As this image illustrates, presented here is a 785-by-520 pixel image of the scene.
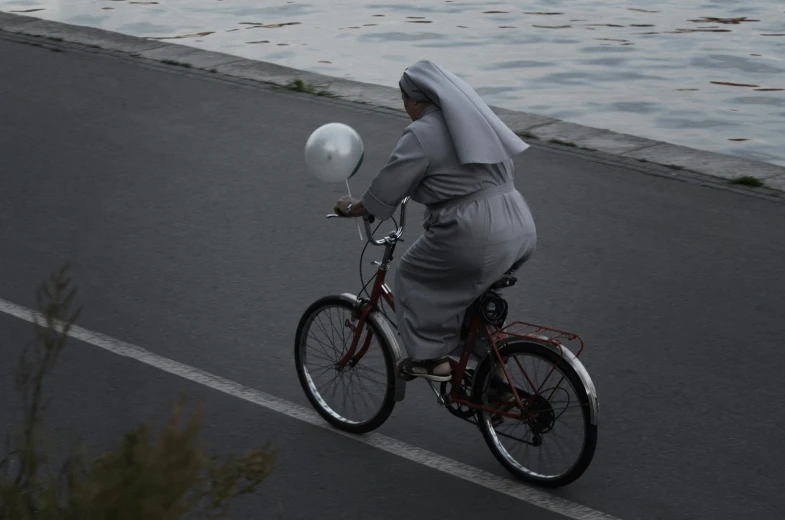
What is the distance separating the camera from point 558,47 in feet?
51.0

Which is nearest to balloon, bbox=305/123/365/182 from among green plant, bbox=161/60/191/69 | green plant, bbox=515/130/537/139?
green plant, bbox=515/130/537/139

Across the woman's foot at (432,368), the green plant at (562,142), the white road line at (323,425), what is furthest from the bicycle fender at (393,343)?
the green plant at (562,142)

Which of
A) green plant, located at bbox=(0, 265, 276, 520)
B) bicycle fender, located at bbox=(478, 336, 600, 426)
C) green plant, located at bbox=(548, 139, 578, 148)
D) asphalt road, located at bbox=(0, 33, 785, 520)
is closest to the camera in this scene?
green plant, located at bbox=(0, 265, 276, 520)

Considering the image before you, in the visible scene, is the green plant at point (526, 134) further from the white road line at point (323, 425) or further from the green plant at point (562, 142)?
the white road line at point (323, 425)

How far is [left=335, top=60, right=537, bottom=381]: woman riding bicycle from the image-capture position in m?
5.11

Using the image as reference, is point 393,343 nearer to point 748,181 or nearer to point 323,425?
point 323,425

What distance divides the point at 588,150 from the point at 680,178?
38.5 inches

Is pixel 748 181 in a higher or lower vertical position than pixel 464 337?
lower

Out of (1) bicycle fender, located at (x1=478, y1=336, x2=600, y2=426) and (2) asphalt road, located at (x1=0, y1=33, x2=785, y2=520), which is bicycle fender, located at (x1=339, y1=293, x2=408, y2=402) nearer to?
(2) asphalt road, located at (x1=0, y1=33, x2=785, y2=520)

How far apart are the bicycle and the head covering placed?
51cm

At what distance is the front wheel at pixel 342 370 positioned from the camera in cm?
580

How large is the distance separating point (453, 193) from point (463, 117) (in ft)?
1.03

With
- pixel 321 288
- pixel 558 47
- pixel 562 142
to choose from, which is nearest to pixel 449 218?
pixel 321 288

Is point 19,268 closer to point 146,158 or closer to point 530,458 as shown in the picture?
point 146,158
